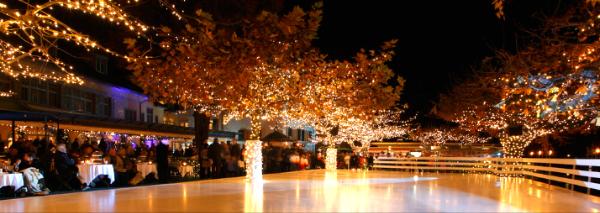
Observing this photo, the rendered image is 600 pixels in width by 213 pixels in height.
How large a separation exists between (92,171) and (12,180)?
10.9 ft

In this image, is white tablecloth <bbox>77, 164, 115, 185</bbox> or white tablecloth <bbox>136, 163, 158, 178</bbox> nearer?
white tablecloth <bbox>77, 164, 115, 185</bbox>

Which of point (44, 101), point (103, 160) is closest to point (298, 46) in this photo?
point (103, 160)

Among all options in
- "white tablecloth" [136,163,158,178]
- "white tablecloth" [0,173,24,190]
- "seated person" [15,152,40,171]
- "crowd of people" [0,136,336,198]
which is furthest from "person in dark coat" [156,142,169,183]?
"white tablecloth" [0,173,24,190]

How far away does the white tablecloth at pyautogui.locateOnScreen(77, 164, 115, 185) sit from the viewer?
16.9 metres

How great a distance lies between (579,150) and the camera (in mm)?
34438

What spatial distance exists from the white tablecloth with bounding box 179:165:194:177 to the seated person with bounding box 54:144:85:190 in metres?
7.17

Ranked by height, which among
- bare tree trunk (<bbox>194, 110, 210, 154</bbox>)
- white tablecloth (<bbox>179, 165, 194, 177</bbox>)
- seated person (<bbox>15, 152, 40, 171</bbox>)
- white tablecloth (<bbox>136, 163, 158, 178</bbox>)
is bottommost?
white tablecloth (<bbox>179, 165, 194, 177</bbox>)

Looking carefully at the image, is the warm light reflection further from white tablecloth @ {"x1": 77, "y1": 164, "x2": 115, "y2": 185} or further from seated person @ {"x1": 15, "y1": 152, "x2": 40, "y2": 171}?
seated person @ {"x1": 15, "y1": 152, "x2": 40, "y2": 171}

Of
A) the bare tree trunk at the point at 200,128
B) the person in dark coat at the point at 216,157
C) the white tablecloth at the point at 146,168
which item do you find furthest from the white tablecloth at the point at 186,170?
the bare tree trunk at the point at 200,128

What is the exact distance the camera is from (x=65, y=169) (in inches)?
640

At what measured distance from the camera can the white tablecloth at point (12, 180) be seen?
1371cm

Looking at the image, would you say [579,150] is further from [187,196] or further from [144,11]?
[187,196]

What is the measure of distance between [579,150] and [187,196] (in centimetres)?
2736

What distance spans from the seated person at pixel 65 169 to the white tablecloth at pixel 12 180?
5.93 ft
